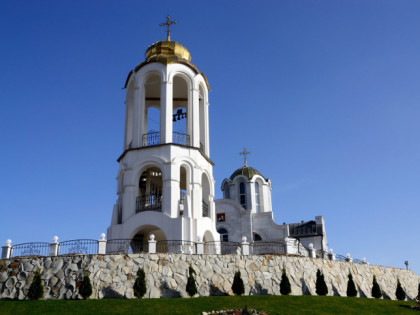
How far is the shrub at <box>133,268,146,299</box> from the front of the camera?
22.7 meters

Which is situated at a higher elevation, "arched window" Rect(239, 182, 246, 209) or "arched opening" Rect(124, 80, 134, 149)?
"arched opening" Rect(124, 80, 134, 149)

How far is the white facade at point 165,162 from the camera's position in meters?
29.8

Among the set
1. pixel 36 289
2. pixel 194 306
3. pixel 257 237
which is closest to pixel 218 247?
pixel 194 306

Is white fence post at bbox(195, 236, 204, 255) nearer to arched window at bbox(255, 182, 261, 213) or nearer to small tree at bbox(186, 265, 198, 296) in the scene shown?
small tree at bbox(186, 265, 198, 296)

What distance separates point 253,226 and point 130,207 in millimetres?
16111

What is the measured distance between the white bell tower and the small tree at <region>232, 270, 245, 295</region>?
5.16m

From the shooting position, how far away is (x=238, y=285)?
23906 millimetres

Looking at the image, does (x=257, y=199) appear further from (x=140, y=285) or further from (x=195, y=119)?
(x=140, y=285)

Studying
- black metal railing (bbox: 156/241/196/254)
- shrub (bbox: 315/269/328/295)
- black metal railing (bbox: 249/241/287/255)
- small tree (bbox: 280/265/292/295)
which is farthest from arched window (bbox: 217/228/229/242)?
small tree (bbox: 280/265/292/295)

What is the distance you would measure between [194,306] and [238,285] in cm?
341

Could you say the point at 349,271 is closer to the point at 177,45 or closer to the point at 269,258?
the point at 269,258

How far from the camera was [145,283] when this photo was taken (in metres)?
23.2

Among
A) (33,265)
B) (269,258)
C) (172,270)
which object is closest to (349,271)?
(269,258)

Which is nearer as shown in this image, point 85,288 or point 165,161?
point 85,288
